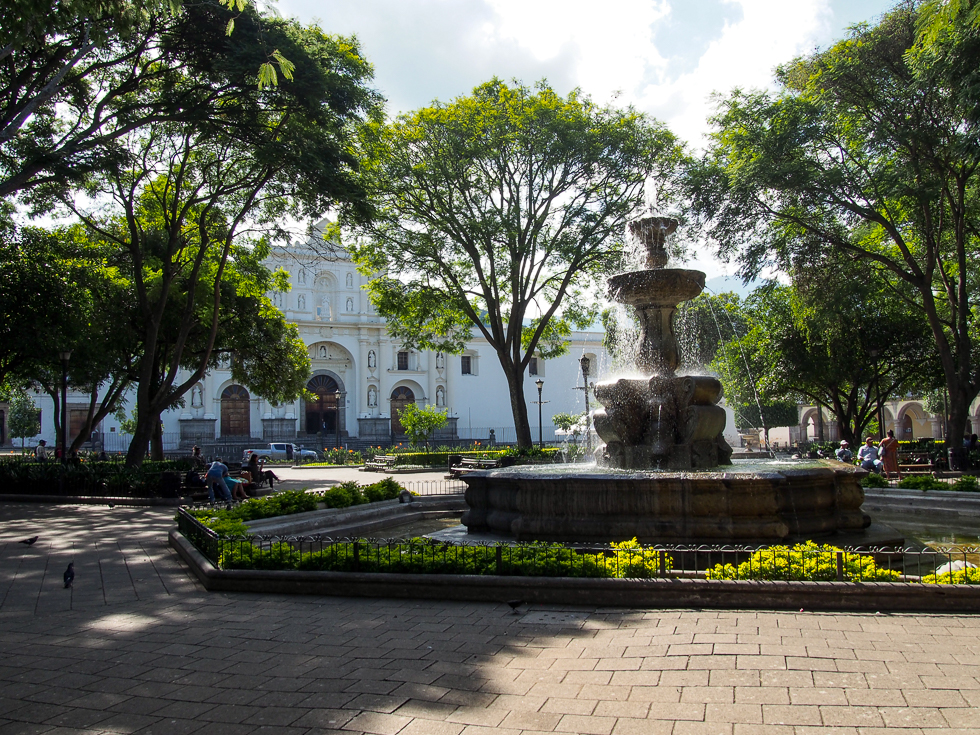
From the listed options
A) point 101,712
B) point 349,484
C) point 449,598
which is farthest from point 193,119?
point 101,712

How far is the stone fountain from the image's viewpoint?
734 centimetres

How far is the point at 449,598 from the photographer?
6109 millimetres

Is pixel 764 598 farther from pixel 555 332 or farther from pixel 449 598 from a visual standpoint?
pixel 555 332

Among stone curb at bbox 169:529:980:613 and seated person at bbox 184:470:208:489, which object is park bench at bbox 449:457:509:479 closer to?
seated person at bbox 184:470:208:489

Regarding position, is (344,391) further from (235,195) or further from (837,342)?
(837,342)

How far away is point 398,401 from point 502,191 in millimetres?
28974

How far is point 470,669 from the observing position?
4.27 m

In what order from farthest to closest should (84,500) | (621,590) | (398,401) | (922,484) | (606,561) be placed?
(398,401), (84,500), (922,484), (606,561), (621,590)

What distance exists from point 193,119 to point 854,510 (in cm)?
1241

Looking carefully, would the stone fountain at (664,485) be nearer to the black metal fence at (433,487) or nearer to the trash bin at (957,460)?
the black metal fence at (433,487)

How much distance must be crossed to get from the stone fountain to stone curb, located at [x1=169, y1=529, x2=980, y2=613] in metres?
1.84

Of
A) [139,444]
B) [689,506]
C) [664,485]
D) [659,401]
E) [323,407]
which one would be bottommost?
[689,506]

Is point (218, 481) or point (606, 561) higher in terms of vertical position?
point (218, 481)

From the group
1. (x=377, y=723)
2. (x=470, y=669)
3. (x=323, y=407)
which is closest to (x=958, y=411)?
(x=470, y=669)
